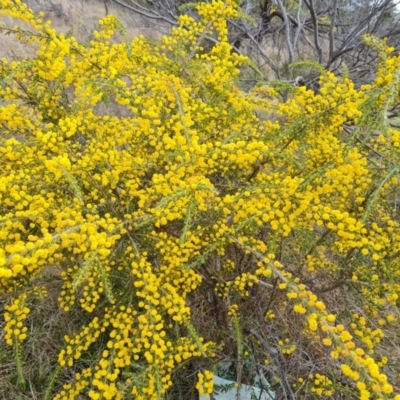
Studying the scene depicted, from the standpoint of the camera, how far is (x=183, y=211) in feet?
7.04

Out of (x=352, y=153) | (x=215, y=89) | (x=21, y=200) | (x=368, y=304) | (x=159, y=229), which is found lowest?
(x=368, y=304)

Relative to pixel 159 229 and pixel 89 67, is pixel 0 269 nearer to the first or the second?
pixel 159 229

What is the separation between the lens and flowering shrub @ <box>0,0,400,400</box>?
2.02 metres

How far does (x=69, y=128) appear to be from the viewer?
2.37m

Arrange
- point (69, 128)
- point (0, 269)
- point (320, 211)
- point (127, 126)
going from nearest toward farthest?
point (0, 269) → point (320, 211) → point (69, 128) → point (127, 126)

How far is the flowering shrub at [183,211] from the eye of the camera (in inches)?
79.4

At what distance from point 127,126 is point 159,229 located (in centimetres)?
76

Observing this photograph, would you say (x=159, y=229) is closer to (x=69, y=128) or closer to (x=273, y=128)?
(x=69, y=128)

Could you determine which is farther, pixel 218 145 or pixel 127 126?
pixel 127 126

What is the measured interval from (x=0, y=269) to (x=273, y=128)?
6.90 ft

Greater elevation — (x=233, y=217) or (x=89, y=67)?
(x=89, y=67)

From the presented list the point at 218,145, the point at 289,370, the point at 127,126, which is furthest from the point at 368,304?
the point at 127,126

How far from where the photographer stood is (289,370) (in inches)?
111

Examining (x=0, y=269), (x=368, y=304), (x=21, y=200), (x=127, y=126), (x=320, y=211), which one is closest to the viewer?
(x=0, y=269)
